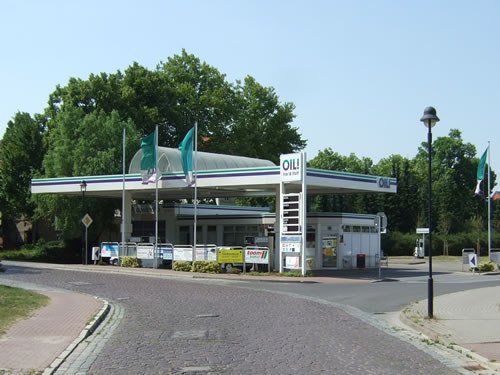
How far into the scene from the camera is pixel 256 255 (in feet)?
110

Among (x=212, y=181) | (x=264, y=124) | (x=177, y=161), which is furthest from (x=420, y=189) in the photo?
(x=212, y=181)

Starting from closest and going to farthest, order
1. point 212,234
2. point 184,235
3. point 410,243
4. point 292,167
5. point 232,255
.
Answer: point 292,167 < point 232,255 < point 212,234 < point 184,235 < point 410,243

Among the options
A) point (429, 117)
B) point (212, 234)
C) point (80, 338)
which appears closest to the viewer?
point (80, 338)

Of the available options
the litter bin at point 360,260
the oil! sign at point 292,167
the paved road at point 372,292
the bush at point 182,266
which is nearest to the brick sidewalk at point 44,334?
the paved road at point 372,292

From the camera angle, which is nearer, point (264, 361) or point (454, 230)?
point (264, 361)

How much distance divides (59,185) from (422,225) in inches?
1599

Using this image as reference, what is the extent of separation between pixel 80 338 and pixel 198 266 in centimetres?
2189

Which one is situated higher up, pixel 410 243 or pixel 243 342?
pixel 410 243

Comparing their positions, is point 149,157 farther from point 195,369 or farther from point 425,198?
point 425,198

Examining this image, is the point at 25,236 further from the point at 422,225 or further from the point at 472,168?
the point at 472,168

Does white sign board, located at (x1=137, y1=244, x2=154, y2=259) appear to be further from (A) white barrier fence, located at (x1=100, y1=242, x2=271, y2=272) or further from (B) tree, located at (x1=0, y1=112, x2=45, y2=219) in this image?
(B) tree, located at (x1=0, y1=112, x2=45, y2=219)

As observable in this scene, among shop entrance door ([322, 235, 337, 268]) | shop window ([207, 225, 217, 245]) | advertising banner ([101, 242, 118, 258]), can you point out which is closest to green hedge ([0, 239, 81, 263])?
advertising banner ([101, 242, 118, 258])

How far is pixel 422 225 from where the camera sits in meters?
67.8

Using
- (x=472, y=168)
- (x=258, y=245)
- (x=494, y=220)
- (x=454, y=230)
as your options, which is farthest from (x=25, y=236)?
(x=472, y=168)
